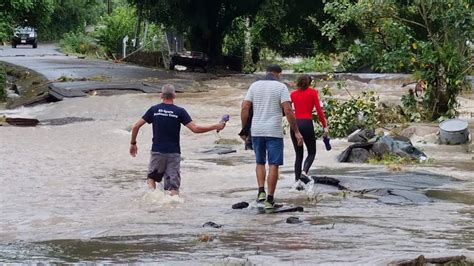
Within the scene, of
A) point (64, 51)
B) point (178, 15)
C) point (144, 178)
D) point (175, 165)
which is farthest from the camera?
point (64, 51)

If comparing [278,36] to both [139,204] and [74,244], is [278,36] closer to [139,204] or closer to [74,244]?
[139,204]

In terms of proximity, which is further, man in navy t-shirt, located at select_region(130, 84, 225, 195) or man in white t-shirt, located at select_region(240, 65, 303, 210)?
man in navy t-shirt, located at select_region(130, 84, 225, 195)

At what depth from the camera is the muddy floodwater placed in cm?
748

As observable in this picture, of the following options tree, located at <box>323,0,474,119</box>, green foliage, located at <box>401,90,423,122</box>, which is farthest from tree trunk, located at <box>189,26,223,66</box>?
green foliage, located at <box>401,90,423,122</box>

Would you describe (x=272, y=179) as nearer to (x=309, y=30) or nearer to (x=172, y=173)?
(x=172, y=173)

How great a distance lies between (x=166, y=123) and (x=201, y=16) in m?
28.0

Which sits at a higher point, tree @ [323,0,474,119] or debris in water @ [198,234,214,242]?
tree @ [323,0,474,119]

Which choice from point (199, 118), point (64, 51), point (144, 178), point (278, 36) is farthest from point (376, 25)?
point (64, 51)

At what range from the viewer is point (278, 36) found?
4172 centimetres

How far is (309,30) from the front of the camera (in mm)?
39969

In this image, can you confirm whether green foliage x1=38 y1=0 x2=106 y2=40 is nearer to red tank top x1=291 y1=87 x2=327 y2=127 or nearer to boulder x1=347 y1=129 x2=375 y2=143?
boulder x1=347 y1=129 x2=375 y2=143

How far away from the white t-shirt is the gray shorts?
129 centimetres

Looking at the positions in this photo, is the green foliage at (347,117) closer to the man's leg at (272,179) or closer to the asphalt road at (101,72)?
the man's leg at (272,179)

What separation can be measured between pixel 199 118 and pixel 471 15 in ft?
27.7
